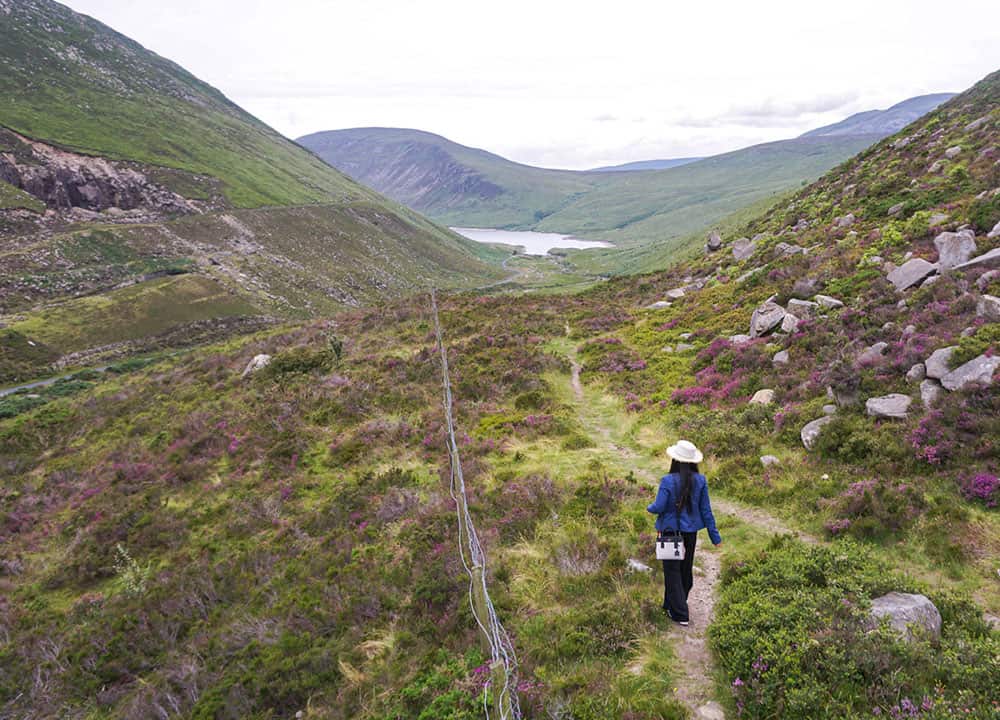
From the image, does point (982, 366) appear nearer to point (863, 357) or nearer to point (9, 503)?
point (863, 357)

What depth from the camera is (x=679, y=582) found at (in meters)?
7.43

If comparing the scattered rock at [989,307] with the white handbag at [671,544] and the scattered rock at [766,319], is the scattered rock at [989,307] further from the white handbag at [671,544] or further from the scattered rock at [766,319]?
the white handbag at [671,544]

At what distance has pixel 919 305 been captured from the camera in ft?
48.7

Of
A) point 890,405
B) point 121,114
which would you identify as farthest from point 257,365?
point 121,114

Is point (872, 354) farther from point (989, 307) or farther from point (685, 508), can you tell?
point (685, 508)

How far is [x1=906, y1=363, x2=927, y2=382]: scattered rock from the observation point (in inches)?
472

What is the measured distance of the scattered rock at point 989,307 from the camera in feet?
40.3

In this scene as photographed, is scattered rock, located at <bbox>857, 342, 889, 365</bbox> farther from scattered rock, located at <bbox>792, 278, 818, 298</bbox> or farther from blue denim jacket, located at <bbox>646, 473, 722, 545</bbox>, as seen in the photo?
blue denim jacket, located at <bbox>646, 473, 722, 545</bbox>

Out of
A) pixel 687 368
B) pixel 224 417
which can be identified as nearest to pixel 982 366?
pixel 687 368

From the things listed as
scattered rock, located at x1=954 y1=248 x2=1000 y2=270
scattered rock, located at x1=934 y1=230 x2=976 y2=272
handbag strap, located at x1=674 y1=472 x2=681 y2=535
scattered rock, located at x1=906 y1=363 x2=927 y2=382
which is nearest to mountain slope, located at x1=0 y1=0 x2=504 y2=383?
handbag strap, located at x1=674 y1=472 x2=681 y2=535

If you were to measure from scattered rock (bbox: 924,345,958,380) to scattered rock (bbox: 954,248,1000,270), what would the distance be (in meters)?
5.54

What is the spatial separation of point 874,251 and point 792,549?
19.2 meters

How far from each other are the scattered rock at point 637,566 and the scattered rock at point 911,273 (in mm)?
15255

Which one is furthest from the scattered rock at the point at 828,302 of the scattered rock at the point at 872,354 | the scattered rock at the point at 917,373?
the scattered rock at the point at 917,373
